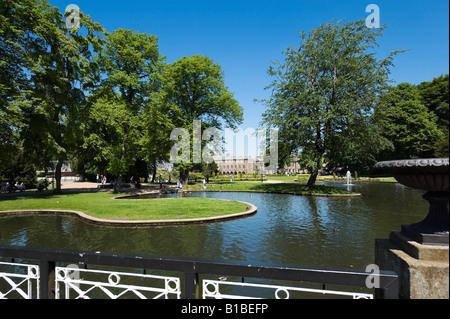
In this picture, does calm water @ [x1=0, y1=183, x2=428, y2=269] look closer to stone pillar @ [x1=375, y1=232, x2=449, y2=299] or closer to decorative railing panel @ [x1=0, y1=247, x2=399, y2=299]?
decorative railing panel @ [x1=0, y1=247, x2=399, y2=299]

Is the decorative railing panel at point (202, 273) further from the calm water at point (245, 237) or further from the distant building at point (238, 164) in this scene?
the distant building at point (238, 164)

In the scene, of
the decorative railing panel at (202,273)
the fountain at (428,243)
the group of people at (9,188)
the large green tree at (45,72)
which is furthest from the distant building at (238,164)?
the fountain at (428,243)

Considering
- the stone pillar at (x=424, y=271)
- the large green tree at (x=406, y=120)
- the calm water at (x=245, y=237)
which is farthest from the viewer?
the large green tree at (x=406, y=120)

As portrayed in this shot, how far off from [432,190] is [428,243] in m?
0.47

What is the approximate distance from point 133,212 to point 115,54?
18.9 meters

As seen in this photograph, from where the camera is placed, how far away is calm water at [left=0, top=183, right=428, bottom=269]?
7.11 metres

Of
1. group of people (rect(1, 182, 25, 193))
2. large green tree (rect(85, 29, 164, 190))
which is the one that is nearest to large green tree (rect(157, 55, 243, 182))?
large green tree (rect(85, 29, 164, 190))

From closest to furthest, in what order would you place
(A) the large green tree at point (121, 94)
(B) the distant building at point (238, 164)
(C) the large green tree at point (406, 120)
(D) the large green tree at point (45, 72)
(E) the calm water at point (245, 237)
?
(E) the calm water at point (245, 237)
(D) the large green tree at point (45, 72)
(C) the large green tree at point (406, 120)
(A) the large green tree at point (121, 94)
(B) the distant building at point (238, 164)

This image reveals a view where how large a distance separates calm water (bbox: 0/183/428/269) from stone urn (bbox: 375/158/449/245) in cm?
473

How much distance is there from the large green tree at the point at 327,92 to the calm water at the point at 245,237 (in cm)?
1117

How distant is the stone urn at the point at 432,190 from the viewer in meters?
2.01

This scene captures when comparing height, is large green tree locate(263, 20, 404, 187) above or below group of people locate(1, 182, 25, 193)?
above

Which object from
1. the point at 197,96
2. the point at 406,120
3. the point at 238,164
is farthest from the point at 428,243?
the point at 238,164
